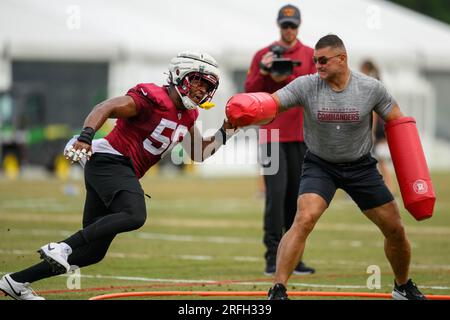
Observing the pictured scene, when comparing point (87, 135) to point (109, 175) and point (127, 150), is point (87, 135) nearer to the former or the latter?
point (109, 175)

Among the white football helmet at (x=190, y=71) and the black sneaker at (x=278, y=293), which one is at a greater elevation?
the white football helmet at (x=190, y=71)

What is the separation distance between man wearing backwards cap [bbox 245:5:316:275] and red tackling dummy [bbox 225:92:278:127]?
2.54m

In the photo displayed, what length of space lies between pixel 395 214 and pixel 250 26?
1094 inches

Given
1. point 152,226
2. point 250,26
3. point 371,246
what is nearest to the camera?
point 371,246

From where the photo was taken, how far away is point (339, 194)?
22.5 meters

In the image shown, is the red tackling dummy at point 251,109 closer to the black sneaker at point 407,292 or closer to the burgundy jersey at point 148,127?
the burgundy jersey at point 148,127

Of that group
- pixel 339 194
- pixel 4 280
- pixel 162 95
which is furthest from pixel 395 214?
pixel 339 194

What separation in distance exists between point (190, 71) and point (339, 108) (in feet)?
3.96

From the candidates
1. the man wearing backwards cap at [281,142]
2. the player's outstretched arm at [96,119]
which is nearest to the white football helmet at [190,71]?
the player's outstretched arm at [96,119]

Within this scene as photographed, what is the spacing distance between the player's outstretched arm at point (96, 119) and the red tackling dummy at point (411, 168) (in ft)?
6.90

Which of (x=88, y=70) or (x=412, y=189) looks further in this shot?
(x=88, y=70)

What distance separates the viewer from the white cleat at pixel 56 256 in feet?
25.4

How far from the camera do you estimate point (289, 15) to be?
35.9 ft

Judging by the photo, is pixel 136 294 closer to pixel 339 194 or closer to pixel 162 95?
pixel 162 95
